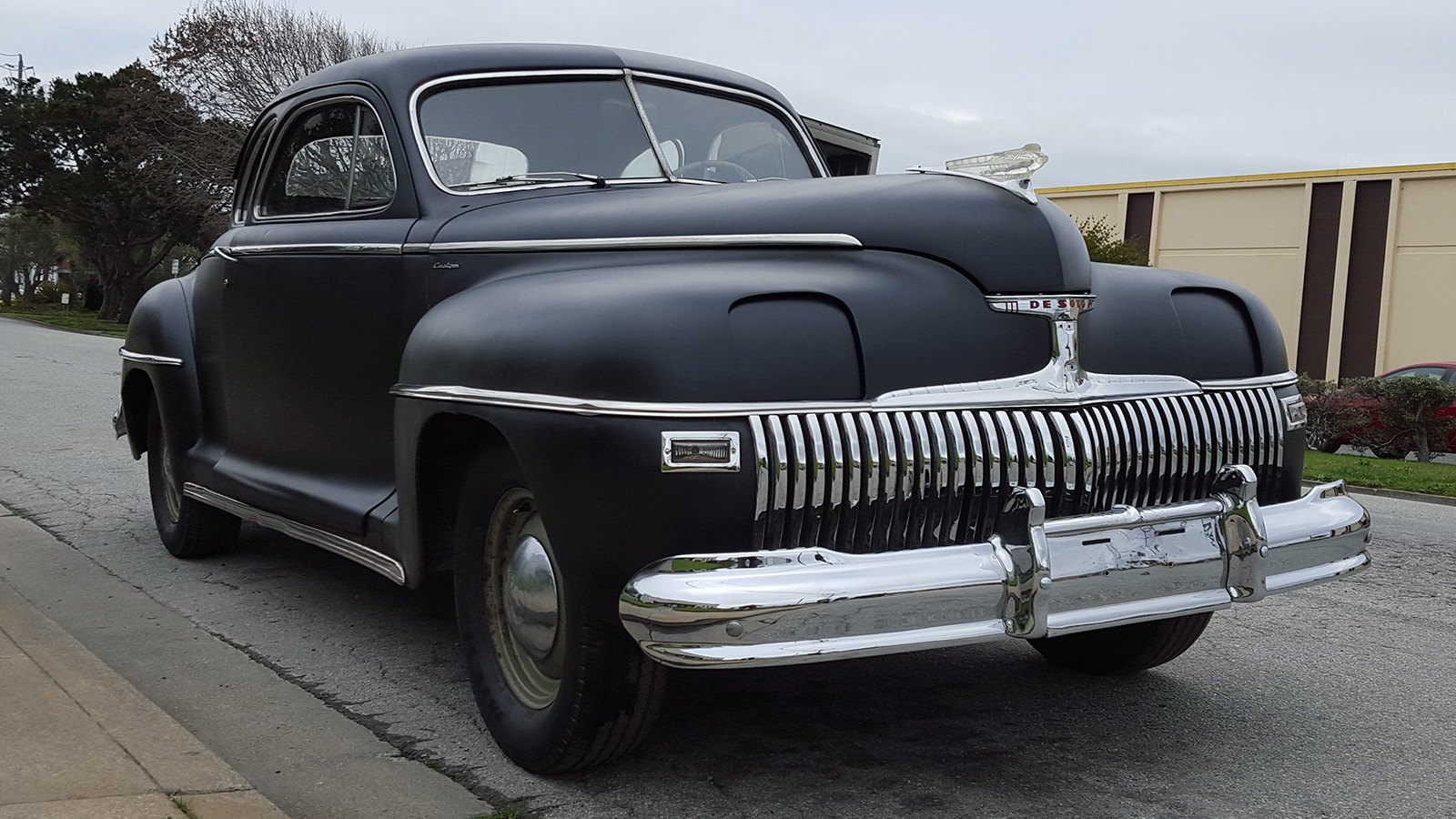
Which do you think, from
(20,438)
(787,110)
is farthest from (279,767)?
(20,438)

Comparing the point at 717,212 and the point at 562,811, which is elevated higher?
A: the point at 717,212

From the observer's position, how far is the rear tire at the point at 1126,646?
392cm

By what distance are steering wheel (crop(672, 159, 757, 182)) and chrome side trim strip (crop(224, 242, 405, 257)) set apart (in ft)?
3.02

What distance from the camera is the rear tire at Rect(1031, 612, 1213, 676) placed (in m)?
3.92

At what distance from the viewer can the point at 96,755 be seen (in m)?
3.03

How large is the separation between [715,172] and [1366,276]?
29983mm

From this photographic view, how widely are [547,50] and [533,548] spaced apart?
1.93m

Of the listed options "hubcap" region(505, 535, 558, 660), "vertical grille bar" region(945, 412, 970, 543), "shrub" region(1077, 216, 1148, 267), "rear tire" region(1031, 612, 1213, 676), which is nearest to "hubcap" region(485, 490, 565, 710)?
"hubcap" region(505, 535, 558, 660)

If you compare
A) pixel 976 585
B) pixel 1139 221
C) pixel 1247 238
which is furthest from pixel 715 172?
pixel 1139 221

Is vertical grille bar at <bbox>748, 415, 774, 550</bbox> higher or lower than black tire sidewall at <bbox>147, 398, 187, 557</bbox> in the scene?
higher

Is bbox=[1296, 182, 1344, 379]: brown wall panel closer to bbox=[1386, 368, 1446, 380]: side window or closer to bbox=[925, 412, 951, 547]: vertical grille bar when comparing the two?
bbox=[1386, 368, 1446, 380]: side window

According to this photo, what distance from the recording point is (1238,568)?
3.12 m

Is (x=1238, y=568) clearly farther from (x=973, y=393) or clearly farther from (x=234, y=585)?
(x=234, y=585)

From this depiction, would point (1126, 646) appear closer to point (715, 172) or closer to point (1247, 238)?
point (715, 172)
